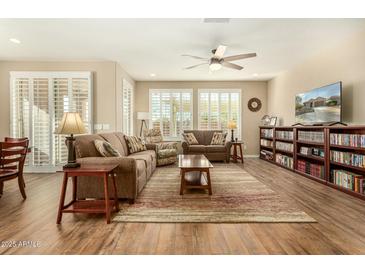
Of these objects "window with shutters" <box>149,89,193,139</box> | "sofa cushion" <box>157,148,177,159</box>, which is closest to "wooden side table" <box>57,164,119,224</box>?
"sofa cushion" <box>157,148,177,159</box>

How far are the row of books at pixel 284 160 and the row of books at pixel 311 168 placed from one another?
1.03 feet

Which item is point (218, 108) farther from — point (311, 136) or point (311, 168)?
point (311, 168)

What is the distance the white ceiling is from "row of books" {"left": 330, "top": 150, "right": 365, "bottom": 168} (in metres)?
2.03

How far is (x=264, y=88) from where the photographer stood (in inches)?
292

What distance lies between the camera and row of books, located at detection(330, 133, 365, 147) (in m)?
3.08

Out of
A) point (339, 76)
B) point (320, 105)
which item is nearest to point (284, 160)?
point (320, 105)

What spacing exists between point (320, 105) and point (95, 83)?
16.7ft

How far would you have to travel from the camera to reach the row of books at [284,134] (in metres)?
5.17

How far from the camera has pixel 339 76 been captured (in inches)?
155

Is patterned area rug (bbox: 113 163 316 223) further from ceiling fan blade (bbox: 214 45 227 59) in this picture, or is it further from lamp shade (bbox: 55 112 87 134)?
ceiling fan blade (bbox: 214 45 227 59)

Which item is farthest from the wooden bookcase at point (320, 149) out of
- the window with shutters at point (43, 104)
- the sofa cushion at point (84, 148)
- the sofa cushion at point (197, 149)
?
the window with shutters at point (43, 104)

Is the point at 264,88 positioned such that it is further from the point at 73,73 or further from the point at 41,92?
the point at 41,92
